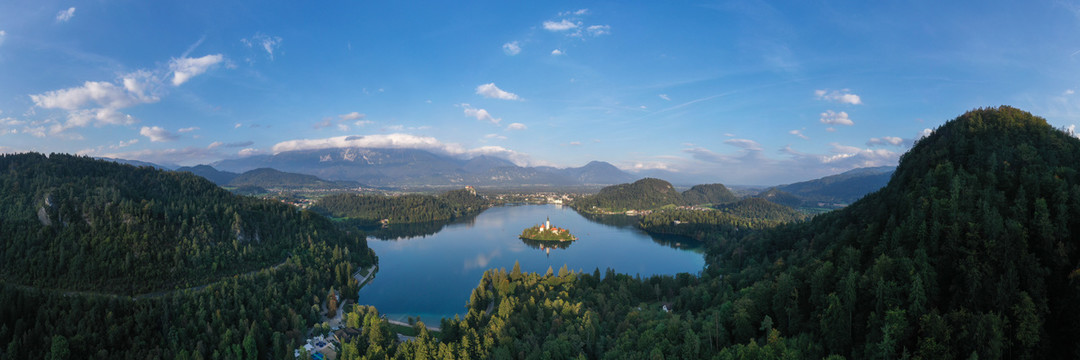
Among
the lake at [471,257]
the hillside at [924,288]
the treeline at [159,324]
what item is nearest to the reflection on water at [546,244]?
the lake at [471,257]

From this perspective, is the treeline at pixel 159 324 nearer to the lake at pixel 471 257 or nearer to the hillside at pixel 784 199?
the lake at pixel 471 257

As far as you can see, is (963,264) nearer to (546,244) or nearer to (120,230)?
(120,230)

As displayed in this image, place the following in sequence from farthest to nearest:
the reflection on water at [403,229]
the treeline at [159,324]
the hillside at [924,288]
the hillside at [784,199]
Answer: the hillside at [784,199] → the reflection on water at [403,229] → the treeline at [159,324] → the hillside at [924,288]

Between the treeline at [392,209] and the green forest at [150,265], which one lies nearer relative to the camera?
the green forest at [150,265]

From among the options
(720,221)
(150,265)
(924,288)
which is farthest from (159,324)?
(720,221)

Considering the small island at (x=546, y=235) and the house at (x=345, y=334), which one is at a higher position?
the small island at (x=546, y=235)

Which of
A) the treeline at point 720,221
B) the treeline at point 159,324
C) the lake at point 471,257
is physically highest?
the treeline at point 720,221

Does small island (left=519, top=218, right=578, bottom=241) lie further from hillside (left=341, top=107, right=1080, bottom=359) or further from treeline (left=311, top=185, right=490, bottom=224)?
hillside (left=341, top=107, right=1080, bottom=359)

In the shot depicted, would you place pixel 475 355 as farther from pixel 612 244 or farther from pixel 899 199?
pixel 612 244
